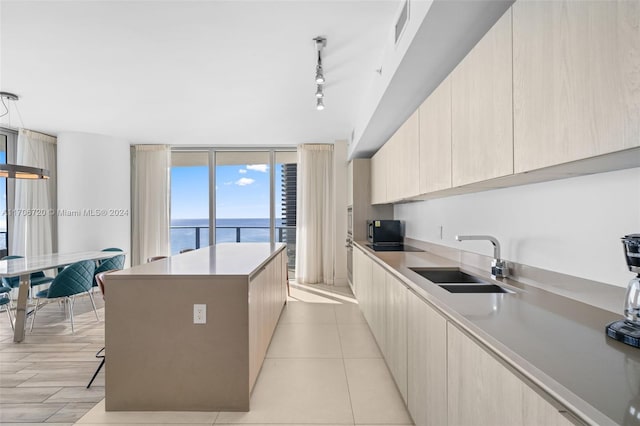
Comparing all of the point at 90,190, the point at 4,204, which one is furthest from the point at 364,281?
the point at 4,204

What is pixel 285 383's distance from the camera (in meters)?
2.41

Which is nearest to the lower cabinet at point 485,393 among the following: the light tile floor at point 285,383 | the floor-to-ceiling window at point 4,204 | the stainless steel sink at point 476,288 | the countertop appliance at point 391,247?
the stainless steel sink at point 476,288

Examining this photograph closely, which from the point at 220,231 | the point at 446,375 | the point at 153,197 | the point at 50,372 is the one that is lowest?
the point at 50,372

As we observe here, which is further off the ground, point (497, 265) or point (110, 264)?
point (497, 265)

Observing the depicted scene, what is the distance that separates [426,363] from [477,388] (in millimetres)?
523

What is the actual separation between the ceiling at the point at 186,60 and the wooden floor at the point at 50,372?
9.03ft

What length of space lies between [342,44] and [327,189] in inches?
137

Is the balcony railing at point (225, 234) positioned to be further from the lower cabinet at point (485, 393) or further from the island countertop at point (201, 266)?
the lower cabinet at point (485, 393)

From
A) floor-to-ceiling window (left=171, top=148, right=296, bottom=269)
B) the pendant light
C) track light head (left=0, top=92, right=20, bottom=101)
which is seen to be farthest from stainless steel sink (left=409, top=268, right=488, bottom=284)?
track light head (left=0, top=92, right=20, bottom=101)

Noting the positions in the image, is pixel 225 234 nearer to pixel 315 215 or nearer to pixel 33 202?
pixel 315 215

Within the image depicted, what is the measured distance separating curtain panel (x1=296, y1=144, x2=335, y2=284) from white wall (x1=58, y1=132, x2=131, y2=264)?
3259 mm

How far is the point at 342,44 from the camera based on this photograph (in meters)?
2.63

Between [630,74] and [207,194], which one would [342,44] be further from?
[207,194]

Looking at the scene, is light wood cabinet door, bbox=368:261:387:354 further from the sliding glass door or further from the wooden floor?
the sliding glass door
